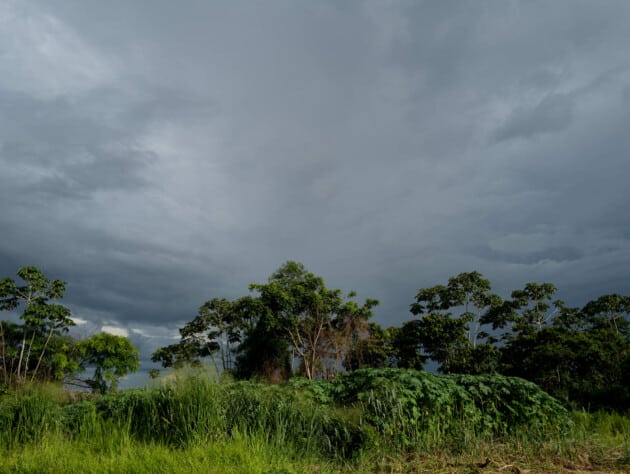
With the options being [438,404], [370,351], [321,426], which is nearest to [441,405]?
[438,404]

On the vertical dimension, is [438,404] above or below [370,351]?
below

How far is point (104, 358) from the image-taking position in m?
25.6

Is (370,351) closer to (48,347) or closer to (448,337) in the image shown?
(448,337)

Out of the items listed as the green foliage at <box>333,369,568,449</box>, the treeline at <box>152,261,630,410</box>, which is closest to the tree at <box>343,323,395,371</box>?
the treeline at <box>152,261,630,410</box>

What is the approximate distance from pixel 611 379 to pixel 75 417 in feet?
71.0

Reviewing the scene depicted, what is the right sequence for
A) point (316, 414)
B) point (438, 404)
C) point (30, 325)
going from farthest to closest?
point (30, 325), point (438, 404), point (316, 414)

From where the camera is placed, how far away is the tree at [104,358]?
2514 centimetres

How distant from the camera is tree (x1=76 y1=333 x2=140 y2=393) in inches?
990

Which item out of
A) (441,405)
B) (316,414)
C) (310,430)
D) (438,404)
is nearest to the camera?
(310,430)

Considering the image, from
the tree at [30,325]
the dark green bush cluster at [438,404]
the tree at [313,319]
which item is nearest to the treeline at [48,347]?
the tree at [30,325]

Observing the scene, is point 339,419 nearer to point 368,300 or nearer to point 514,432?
point 514,432

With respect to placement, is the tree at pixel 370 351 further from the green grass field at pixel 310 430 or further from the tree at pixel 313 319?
the green grass field at pixel 310 430

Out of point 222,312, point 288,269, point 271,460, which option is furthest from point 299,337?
point 271,460

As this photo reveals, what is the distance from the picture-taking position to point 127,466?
17.9ft
